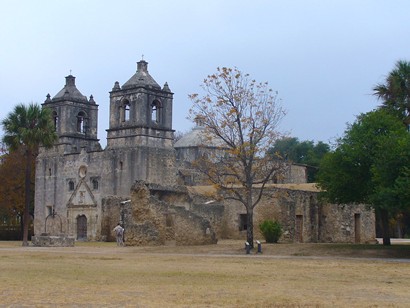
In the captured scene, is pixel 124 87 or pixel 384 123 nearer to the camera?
pixel 384 123

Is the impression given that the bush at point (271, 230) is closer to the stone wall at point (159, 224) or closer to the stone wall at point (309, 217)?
the stone wall at point (159, 224)

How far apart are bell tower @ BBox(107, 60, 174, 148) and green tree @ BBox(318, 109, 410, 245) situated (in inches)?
873

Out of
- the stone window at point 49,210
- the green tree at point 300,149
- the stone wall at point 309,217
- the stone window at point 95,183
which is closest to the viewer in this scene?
the stone wall at point 309,217

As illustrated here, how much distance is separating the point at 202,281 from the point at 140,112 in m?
36.7

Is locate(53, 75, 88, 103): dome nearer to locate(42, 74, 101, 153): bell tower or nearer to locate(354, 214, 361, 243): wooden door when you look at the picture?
locate(42, 74, 101, 153): bell tower

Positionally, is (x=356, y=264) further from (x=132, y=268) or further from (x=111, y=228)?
(x=111, y=228)

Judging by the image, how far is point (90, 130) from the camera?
5959cm

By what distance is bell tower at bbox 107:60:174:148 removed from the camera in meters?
52.2

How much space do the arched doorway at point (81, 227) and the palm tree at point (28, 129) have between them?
1098 centimetres

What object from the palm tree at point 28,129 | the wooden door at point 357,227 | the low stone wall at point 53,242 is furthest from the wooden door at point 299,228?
the palm tree at point 28,129

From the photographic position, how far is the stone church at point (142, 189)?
117 feet

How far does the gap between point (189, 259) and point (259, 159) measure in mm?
8786

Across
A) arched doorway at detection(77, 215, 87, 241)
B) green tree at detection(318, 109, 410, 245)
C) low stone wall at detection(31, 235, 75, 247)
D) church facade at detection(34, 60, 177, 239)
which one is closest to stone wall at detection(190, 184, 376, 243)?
green tree at detection(318, 109, 410, 245)

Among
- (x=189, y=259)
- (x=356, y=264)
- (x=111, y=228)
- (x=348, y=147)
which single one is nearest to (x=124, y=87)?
(x=111, y=228)
